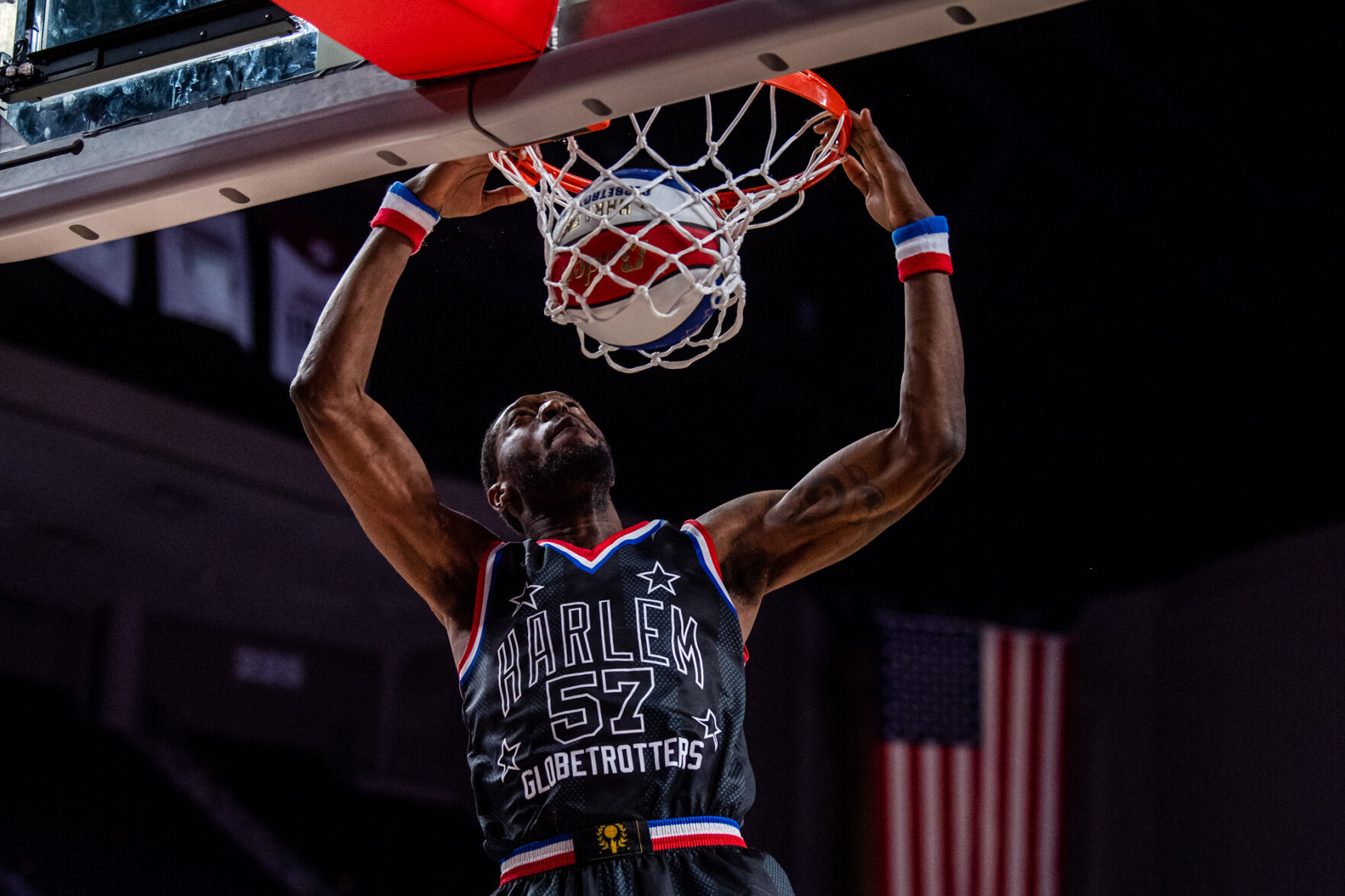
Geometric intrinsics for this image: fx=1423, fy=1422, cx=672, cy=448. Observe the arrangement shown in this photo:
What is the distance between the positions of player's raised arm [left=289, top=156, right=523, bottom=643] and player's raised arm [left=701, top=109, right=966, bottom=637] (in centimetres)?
50

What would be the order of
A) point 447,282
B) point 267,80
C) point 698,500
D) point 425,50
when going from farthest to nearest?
point 698,500, point 447,282, point 267,80, point 425,50

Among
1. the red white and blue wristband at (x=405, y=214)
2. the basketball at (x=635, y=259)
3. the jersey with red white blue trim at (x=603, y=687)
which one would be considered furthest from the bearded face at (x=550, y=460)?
the red white and blue wristband at (x=405, y=214)

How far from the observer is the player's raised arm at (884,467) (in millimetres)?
2607

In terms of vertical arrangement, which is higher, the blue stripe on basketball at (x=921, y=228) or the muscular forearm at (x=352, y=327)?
the blue stripe on basketball at (x=921, y=228)

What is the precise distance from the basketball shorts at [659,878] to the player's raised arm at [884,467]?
1.58ft

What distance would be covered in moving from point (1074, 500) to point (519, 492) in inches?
205

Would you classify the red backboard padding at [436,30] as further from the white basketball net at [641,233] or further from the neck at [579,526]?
the neck at [579,526]

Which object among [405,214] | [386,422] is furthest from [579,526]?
[405,214]

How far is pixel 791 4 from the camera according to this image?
1907 millimetres

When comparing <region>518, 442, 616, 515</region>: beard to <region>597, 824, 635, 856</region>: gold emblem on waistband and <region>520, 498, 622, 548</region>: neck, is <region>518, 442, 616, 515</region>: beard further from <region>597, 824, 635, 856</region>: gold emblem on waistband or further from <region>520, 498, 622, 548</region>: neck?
<region>597, 824, 635, 856</region>: gold emblem on waistband

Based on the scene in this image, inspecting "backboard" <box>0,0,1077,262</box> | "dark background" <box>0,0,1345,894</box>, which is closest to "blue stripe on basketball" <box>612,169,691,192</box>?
"backboard" <box>0,0,1077,262</box>

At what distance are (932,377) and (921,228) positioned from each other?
0.95 feet

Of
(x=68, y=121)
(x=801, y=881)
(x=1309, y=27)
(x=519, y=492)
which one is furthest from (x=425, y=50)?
(x=801, y=881)

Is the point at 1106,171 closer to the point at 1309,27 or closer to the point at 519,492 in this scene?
the point at 1309,27
